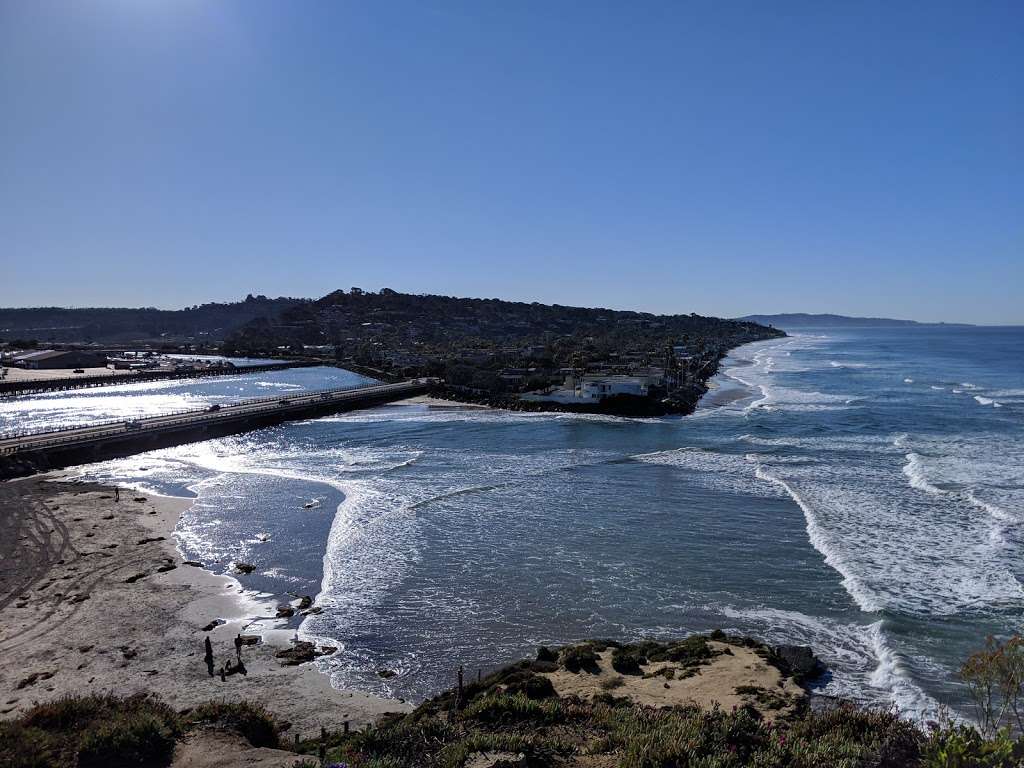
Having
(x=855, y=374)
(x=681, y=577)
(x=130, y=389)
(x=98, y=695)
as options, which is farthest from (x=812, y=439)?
(x=130, y=389)

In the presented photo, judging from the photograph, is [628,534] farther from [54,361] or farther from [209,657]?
[54,361]

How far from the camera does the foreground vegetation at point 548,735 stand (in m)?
9.47

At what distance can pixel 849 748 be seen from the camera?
981 cm

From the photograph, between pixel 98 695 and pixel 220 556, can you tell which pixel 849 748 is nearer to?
pixel 98 695

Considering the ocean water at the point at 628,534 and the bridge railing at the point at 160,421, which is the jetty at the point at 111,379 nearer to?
the ocean water at the point at 628,534

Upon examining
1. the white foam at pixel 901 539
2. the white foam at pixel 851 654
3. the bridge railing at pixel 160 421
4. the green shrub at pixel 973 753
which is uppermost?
the green shrub at pixel 973 753

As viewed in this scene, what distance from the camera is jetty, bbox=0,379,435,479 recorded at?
127ft

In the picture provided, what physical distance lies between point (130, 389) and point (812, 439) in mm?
74561

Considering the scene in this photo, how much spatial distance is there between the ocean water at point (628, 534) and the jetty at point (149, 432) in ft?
5.70

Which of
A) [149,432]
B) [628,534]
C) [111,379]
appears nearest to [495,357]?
[111,379]

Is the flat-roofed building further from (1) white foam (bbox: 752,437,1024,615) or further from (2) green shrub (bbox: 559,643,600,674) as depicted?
(2) green shrub (bbox: 559,643,600,674)

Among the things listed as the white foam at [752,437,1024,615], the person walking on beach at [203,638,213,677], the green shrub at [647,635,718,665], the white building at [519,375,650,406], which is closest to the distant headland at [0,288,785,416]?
the white building at [519,375,650,406]

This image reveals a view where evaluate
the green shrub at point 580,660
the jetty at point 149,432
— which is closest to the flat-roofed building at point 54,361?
the jetty at point 149,432

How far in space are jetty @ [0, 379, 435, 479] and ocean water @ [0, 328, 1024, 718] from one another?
174cm
